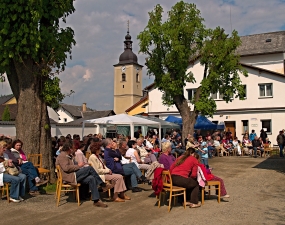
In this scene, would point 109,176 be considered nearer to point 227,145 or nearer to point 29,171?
point 29,171

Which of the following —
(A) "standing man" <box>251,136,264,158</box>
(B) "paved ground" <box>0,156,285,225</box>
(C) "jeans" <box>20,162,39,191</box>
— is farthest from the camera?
(A) "standing man" <box>251,136,264,158</box>

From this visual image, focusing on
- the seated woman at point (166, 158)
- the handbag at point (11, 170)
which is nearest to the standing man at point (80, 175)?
the handbag at point (11, 170)

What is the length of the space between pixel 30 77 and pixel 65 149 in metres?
3.43

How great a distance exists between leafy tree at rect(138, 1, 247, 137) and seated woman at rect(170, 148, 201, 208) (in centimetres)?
1382

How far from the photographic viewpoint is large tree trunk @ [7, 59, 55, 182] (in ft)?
35.2

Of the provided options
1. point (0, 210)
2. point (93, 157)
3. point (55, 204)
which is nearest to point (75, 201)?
point (55, 204)

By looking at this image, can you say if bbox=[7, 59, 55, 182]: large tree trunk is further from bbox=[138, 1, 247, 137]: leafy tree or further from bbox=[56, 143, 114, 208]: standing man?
bbox=[138, 1, 247, 137]: leafy tree

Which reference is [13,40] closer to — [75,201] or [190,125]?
[75,201]

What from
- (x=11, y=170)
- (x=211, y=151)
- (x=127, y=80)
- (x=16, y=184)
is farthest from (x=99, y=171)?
(x=127, y=80)

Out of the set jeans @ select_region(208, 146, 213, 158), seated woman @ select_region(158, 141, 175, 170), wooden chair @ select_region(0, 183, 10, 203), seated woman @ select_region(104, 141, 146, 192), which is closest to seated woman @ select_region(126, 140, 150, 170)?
seated woman @ select_region(104, 141, 146, 192)

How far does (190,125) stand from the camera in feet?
75.2

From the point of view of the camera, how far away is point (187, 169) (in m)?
8.04

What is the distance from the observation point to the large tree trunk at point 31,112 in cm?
1072

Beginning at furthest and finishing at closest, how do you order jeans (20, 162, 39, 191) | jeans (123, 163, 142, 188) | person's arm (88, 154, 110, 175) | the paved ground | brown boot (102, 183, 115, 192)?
jeans (123, 163, 142, 188), jeans (20, 162, 39, 191), person's arm (88, 154, 110, 175), brown boot (102, 183, 115, 192), the paved ground
